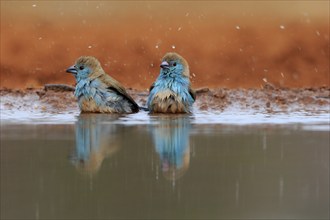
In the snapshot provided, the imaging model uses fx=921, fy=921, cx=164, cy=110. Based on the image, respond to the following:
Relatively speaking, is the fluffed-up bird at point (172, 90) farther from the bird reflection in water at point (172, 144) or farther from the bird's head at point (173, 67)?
the bird reflection in water at point (172, 144)

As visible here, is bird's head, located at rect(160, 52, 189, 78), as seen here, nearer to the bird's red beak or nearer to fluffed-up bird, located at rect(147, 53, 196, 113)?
fluffed-up bird, located at rect(147, 53, 196, 113)

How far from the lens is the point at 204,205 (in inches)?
206

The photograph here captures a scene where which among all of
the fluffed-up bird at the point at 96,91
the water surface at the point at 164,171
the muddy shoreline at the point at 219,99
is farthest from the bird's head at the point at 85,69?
the water surface at the point at 164,171

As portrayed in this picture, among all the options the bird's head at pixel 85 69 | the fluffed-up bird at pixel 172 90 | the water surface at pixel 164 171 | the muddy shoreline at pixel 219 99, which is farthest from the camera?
the muddy shoreline at pixel 219 99

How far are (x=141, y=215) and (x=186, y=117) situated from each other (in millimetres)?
5308

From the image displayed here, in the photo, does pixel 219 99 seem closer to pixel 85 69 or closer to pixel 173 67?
pixel 173 67

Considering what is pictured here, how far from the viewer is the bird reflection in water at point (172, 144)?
6.47 m

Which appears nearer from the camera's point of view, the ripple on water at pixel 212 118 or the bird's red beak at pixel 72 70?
the ripple on water at pixel 212 118

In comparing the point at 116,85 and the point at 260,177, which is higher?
the point at 116,85

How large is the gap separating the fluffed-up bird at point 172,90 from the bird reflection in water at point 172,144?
0.52 feet

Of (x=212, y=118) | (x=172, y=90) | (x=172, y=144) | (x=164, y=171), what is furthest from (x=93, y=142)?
(x=212, y=118)

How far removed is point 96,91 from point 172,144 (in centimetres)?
281

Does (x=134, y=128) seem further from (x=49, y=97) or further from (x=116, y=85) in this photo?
(x=49, y=97)

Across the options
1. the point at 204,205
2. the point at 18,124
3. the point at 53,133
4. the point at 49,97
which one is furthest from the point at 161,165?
the point at 49,97
